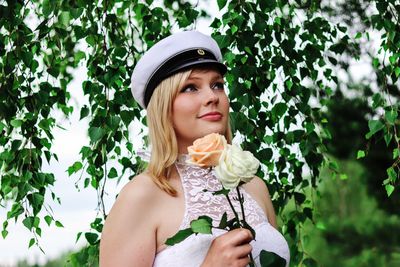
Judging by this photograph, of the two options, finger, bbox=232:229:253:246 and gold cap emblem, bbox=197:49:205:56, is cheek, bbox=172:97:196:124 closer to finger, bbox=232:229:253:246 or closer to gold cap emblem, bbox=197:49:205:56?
gold cap emblem, bbox=197:49:205:56

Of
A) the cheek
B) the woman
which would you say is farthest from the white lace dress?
the cheek

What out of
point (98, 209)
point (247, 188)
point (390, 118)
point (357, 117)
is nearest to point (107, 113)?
point (98, 209)

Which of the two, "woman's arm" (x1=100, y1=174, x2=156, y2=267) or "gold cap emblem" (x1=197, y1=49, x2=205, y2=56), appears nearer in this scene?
"woman's arm" (x1=100, y1=174, x2=156, y2=267)

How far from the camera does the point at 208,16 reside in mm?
3912

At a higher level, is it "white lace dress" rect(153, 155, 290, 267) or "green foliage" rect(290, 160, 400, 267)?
"green foliage" rect(290, 160, 400, 267)

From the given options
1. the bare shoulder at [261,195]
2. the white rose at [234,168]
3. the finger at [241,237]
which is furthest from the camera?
the bare shoulder at [261,195]

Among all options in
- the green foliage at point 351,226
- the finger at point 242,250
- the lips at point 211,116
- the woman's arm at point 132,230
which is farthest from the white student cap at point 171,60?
the green foliage at point 351,226

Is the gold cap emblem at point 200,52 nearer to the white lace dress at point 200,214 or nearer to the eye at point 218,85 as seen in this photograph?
the eye at point 218,85

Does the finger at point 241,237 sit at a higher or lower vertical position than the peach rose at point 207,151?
lower

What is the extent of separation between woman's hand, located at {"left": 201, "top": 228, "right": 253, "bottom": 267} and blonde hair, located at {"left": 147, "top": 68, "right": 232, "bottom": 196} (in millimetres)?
242

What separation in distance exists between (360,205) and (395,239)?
0.84 metres

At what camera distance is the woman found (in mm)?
1718

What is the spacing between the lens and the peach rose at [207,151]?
1476mm

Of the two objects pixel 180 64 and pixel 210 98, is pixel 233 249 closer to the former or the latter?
pixel 210 98
